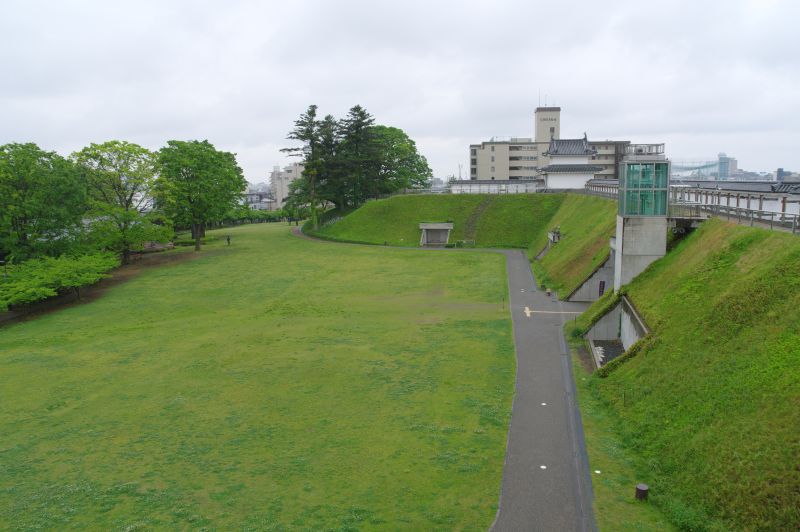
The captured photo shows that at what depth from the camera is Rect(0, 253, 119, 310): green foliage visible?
30.2 metres

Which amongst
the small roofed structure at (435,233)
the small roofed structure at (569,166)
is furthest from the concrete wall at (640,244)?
the small roofed structure at (569,166)

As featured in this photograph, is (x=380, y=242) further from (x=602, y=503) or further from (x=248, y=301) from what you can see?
(x=602, y=503)

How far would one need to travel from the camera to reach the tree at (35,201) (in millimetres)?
35219

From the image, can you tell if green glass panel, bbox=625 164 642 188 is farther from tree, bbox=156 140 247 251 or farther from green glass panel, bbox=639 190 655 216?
tree, bbox=156 140 247 251

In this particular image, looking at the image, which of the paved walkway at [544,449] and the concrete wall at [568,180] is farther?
the concrete wall at [568,180]

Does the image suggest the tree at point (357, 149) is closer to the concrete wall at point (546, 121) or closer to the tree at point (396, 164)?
the tree at point (396, 164)

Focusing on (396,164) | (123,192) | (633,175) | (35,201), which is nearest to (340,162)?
(396,164)

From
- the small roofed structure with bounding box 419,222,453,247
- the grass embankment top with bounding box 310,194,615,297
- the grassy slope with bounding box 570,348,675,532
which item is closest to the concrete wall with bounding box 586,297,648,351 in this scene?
the grassy slope with bounding box 570,348,675,532

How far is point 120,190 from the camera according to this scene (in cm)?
4722

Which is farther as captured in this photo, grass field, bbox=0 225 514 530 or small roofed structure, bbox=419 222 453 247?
small roofed structure, bbox=419 222 453 247

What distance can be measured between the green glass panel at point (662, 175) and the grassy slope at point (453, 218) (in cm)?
3126

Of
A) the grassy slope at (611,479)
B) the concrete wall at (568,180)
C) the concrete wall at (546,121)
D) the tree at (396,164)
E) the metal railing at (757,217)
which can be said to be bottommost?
the grassy slope at (611,479)

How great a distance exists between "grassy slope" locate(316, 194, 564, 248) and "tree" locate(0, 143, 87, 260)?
2941cm

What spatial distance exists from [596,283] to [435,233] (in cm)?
3200
